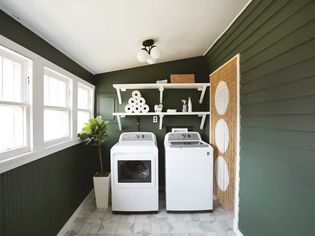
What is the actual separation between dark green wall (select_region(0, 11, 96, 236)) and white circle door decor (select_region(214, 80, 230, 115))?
79.8 inches

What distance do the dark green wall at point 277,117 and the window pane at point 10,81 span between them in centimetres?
207

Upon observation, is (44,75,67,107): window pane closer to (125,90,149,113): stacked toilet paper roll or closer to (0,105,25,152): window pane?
(0,105,25,152): window pane

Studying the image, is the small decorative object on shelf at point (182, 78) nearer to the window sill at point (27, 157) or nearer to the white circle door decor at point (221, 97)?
the white circle door decor at point (221, 97)

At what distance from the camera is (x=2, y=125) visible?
55.3 inches

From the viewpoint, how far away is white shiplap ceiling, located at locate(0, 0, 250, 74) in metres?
1.43

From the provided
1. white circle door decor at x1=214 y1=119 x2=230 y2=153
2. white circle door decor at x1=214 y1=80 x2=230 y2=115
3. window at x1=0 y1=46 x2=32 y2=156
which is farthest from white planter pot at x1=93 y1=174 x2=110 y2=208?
white circle door decor at x1=214 y1=80 x2=230 y2=115

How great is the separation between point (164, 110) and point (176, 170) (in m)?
1.20

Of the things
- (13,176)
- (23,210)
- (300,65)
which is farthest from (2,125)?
(300,65)

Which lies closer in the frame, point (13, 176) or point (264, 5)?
point (13, 176)

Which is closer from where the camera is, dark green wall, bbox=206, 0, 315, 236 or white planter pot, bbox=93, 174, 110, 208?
dark green wall, bbox=206, 0, 315, 236

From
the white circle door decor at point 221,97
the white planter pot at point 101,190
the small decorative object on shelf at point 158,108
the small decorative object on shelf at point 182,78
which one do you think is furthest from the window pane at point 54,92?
the white circle door decor at point 221,97

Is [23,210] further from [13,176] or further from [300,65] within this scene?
[300,65]

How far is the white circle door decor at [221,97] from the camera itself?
8.03ft

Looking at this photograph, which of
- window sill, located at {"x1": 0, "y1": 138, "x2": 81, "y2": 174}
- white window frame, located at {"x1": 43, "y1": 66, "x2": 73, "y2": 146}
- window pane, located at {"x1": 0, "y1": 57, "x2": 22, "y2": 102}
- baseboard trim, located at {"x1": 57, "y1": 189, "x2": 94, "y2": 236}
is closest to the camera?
window sill, located at {"x1": 0, "y1": 138, "x2": 81, "y2": 174}
